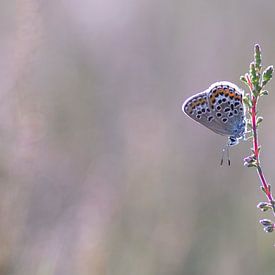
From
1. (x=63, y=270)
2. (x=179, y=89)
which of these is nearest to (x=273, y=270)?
(x=63, y=270)

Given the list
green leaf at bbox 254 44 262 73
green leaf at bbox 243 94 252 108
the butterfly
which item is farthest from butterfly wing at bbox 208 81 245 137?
green leaf at bbox 254 44 262 73

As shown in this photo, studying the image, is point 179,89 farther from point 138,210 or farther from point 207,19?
point 138,210

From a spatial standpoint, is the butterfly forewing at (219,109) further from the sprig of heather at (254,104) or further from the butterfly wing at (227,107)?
the sprig of heather at (254,104)

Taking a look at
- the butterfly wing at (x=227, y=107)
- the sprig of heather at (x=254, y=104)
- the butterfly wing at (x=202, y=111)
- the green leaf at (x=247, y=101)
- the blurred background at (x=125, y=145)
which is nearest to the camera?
the sprig of heather at (x=254, y=104)

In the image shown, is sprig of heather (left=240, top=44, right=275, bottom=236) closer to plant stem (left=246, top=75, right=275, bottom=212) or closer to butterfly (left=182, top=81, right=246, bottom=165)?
plant stem (left=246, top=75, right=275, bottom=212)

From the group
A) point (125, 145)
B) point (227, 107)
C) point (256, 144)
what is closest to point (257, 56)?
point (256, 144)

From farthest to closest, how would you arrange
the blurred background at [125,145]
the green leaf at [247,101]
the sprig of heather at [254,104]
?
1. the blurred background at [125,145]
2. the green leaf at [247,101]
3. the sprig of heather at [254,104]

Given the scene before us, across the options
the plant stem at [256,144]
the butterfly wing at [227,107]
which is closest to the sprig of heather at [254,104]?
the plant stem at [256,144]

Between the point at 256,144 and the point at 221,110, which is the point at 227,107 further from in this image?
the point at 256,144
